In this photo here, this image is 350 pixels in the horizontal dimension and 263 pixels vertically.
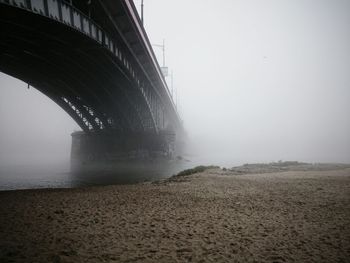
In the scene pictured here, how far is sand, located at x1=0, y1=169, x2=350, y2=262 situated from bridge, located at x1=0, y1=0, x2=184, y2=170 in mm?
8225

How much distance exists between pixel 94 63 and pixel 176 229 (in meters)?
21.1

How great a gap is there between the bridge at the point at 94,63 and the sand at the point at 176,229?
8.22m

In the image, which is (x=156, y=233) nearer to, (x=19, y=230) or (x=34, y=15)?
(x=19, y=230)

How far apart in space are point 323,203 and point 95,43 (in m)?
16.1

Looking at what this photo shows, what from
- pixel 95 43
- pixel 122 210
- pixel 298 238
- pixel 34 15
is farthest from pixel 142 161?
pixel 298 238

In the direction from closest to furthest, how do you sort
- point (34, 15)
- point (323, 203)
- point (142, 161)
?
point (323, 203) → point (34, 15) → point (142, 161)

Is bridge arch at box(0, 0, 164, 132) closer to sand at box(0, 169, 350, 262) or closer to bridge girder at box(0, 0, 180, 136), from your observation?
bridge girder at box(0, 0, 180, 136)

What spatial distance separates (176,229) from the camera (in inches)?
219

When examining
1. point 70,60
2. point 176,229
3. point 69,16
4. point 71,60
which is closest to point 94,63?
point 71,60

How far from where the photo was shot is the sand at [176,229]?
4.27 m

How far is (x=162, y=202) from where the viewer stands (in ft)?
27.2

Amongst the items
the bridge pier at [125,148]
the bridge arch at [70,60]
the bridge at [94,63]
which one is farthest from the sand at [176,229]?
the bridge pier at [125,148]

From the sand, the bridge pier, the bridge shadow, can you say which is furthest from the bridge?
the sand

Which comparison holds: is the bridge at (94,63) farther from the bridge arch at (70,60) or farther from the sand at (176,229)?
the sand at (176,229)
